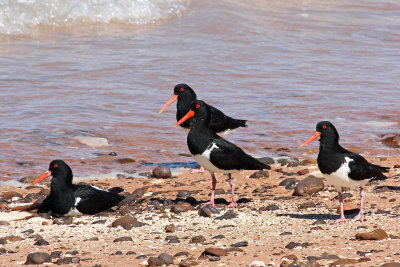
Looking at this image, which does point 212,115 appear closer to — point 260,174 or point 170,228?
point 260,174

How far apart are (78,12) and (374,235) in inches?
572

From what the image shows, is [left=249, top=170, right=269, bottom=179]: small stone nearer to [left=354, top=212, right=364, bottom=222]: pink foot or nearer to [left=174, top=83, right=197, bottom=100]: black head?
[left=174, top=83, right=197, bottom=100]: black head

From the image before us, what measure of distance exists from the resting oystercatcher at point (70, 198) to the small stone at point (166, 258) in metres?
1.84

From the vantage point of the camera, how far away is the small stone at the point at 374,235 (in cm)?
509

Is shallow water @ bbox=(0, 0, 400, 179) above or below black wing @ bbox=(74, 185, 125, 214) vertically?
above

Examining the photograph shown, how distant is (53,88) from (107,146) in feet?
9.44

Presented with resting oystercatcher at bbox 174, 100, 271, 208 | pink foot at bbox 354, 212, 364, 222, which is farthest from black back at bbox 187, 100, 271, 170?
pink foot at bbox 354, 212, 364, 222

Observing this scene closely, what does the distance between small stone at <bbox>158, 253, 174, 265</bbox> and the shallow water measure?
3.72 meters

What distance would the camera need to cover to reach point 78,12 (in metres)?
18.3

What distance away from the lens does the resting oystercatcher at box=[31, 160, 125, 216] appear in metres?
6.43

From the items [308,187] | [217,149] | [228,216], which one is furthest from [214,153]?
[308,187]

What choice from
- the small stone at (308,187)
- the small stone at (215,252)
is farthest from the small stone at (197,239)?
the small stone at (308,187)

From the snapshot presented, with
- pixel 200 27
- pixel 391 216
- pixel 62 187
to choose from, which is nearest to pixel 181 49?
pixel 200 27

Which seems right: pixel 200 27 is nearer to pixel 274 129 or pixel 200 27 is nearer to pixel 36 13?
pixel 36 13
